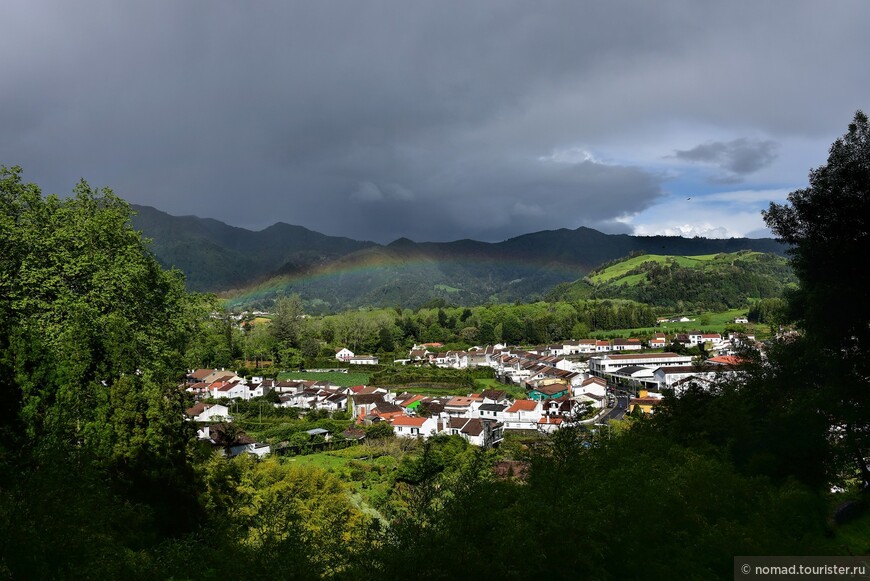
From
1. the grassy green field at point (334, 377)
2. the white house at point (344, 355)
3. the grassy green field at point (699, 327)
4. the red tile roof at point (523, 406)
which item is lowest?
the grassy green field at point (334, 377)

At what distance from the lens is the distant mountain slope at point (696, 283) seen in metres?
127

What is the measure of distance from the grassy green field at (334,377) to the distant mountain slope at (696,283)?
88.7 metres

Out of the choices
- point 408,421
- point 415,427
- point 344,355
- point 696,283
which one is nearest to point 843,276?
point 415,427

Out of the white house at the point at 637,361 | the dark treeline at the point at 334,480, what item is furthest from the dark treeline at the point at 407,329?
the dark treeline at the point at 334,480

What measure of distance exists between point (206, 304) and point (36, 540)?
11993 millimetres

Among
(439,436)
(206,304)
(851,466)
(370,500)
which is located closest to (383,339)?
(439,436)

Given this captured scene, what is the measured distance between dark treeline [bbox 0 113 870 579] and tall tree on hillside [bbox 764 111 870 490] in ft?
0.14

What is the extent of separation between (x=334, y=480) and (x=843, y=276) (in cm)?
1615

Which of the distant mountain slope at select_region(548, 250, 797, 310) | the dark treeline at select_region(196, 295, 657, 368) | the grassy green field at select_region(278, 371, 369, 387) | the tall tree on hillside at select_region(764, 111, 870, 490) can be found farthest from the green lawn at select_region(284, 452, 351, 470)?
the distant mountain slope at select_region(548, 250, 797, 310)

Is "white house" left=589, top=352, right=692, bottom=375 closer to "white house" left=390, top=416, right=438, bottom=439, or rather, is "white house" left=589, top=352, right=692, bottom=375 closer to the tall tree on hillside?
"white house" left=390, top=416, right=438, bottom=439

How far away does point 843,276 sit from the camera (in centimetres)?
1248

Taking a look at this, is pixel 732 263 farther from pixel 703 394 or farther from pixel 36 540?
pixel 36 540

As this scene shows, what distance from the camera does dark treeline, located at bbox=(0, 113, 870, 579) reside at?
24.7 ft

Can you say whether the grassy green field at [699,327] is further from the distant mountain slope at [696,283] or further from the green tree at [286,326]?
the green tree at [286,326]
